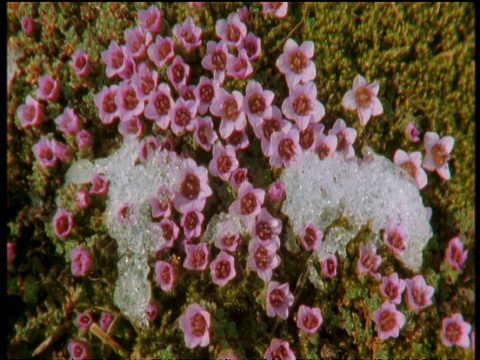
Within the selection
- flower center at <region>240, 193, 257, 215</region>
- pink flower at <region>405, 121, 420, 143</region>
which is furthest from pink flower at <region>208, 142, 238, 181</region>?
pink flower at <region>405, 121, 420, 143</region>

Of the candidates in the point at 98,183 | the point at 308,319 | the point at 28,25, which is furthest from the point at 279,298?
the point at 28,25

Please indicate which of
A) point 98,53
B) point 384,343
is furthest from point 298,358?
point 98,53

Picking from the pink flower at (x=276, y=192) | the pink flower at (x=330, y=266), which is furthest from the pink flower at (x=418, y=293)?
the pink flower at (x=276, y=192)

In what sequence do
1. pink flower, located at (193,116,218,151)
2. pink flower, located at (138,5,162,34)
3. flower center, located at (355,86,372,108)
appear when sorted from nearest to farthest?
pink flower, located at (193,116,218,151) → flower center, located at (355,86,372,108) → pink flower, located at (138,5,162,34)

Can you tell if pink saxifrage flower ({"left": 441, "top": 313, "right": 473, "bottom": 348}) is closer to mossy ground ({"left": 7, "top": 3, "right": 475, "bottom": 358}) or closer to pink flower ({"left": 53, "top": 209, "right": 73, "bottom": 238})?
mossy ground ({"left": 7, "top": 3, "right": 475, "bottom": 358})

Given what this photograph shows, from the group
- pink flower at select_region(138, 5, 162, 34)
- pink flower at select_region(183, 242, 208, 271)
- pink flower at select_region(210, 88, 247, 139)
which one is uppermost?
pink flower at select_region(138, 5, 162, 34)

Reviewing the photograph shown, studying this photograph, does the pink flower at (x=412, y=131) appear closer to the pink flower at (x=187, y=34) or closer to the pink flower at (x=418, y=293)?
the pink flower at (x=418, y=293)
